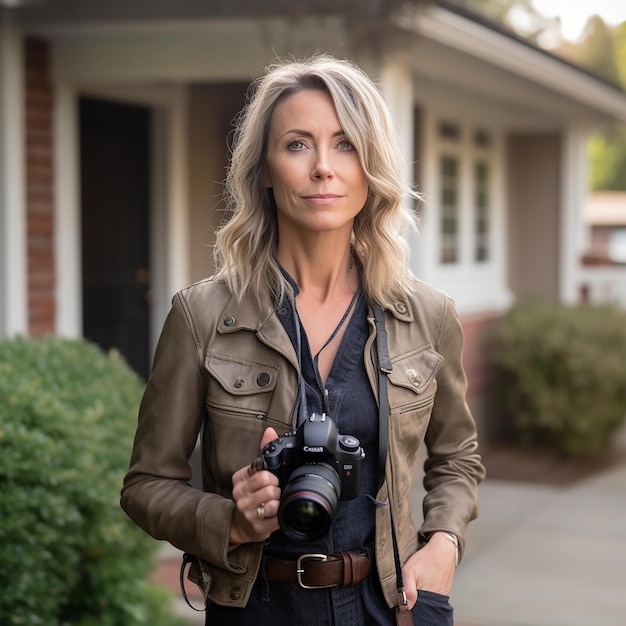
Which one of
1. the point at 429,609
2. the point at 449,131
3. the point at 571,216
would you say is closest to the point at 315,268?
the point at 429,609

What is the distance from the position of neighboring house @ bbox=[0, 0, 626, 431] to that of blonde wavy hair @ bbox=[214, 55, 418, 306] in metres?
3.26

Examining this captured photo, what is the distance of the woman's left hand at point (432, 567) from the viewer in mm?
2080

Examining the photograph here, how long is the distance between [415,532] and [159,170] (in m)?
5.80

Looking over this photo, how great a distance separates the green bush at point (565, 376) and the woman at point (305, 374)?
676 cm

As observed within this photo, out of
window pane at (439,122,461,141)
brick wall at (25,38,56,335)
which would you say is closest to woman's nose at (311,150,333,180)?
brick wall at (25,38,56,335)

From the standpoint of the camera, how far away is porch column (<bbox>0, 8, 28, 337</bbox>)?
613 centimetres

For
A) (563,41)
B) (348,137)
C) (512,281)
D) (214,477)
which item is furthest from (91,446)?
(563,41)

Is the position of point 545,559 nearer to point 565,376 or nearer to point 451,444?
point 565,376

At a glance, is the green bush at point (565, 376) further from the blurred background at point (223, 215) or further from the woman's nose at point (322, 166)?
the woman's nose at point (322, 166)

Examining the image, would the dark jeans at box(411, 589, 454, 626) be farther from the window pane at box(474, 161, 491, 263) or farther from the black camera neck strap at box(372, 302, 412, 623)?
the window pane at box(474, 161, 491, 263)

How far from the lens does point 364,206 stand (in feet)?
7.38

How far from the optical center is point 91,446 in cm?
364

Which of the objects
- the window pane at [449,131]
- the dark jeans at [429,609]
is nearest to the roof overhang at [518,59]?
the window pane at [449,131]

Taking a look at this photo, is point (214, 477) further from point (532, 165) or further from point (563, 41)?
point (563, 41)
